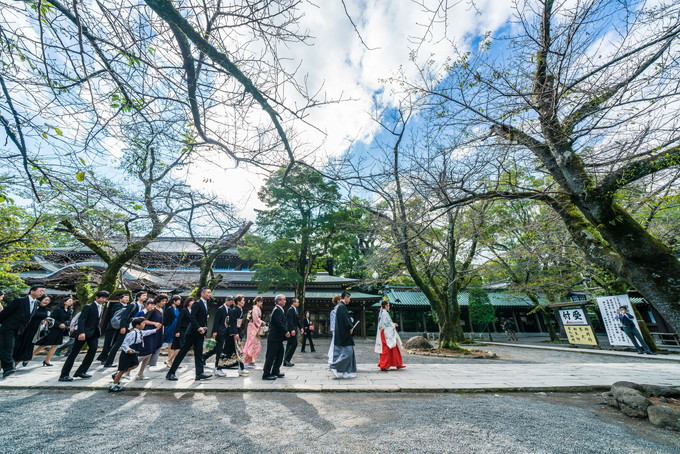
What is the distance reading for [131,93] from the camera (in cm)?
263

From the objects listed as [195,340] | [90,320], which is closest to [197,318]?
[195,340]

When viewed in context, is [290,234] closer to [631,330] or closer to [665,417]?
[665,417]

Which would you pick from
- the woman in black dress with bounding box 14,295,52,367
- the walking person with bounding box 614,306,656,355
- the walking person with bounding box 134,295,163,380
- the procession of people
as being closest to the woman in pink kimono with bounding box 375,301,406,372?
the procession of people

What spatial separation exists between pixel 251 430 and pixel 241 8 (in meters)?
4.40

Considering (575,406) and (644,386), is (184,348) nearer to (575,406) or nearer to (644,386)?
(575,406)

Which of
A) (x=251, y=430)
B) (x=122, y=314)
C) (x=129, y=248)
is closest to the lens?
(x=251, y=430)

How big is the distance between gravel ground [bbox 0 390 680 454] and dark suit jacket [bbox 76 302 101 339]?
1.11m

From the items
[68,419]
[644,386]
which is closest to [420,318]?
[644,386]

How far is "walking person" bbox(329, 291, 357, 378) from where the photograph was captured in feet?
18.8

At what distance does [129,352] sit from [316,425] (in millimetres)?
3506

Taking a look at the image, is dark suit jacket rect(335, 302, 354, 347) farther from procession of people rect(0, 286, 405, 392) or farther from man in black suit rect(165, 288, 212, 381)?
man in black suit rect(165, 288, 212, 381)

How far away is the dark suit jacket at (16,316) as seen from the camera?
522cm

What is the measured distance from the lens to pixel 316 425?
3.12 metres

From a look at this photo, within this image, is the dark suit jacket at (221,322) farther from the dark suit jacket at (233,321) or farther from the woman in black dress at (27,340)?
the woman in black dress at (27,340)
